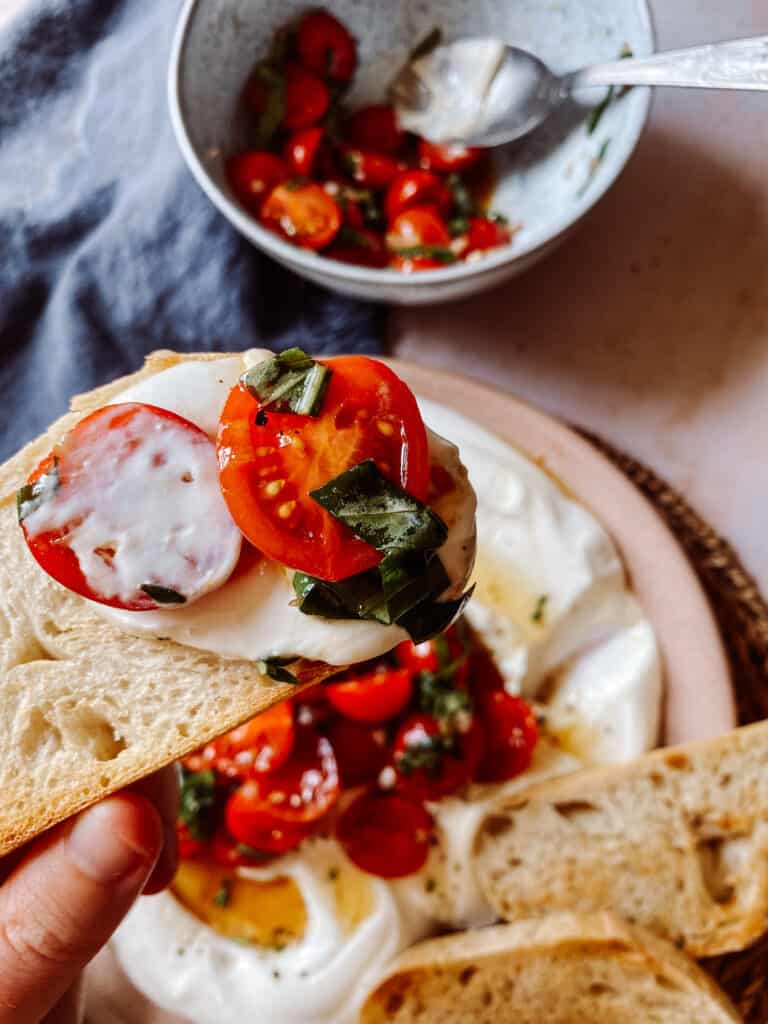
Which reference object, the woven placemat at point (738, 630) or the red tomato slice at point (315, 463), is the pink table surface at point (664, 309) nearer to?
the woven placemat at point (738, 630)

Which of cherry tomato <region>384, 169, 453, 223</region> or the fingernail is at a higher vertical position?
cherry tomato <region>384, 169, 453, 223</region>

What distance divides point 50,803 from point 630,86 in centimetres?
189

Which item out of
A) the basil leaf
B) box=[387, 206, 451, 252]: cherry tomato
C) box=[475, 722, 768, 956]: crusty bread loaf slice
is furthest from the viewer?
box=[387, 206, 451, 252]: cherry tomato

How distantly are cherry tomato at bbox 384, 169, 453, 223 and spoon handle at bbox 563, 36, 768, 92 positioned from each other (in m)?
0.50

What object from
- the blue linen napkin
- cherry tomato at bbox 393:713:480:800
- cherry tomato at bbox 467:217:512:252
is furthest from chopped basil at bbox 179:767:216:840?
cherry tomato at bbox 467:217:512:252

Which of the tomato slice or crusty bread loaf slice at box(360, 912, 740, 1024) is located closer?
the tomato slice

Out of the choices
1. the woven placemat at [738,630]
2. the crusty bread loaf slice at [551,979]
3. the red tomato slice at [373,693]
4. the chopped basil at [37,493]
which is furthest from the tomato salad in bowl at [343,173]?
the crusty bread loaf slice at [551,979]

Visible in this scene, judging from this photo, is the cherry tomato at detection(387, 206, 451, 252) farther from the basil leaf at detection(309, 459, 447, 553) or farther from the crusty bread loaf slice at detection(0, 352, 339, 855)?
the basil leaf at detection(309, 459, 447, 553)

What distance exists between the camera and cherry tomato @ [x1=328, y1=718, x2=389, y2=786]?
96.9 inches

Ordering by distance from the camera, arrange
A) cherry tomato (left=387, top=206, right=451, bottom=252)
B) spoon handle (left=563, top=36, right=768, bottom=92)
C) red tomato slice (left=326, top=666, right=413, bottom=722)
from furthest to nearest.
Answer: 1. cherry tomato (left=387, top=206, right=451, bottom=252)
2. red tomato slice (left=326, top=666, right=413, bottom=722)
3. spoon handle (left=563, top=36, right=768, bottom=92)

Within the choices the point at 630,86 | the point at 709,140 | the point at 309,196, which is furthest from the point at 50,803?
the point at 709,140

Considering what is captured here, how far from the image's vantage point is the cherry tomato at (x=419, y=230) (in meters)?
2.49

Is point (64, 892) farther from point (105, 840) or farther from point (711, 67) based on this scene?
point (711, 67)

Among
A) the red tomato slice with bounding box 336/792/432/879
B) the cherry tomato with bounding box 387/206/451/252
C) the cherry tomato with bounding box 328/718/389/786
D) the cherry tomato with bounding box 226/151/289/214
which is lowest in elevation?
the red tomato slice with bounding box 336/792/432/879
